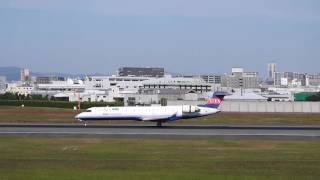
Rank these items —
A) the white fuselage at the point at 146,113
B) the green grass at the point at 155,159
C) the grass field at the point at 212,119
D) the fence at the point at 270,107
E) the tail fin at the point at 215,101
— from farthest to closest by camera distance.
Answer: the fence at the point at 270,107 < the grass field at the point at 212,119 < the tail fin at the point at 215,101 < the white fuselage at the point at 146,113 < the green grass at the point at 155,159

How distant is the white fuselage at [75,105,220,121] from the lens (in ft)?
213

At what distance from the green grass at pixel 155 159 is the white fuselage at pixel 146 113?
19.9 metres

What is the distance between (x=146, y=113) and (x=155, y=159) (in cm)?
3255

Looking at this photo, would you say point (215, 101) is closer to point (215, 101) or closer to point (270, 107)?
point (215, 101)

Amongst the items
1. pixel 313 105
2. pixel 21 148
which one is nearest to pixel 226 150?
pixel 21 148

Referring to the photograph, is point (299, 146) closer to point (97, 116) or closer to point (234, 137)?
point (234, 137)

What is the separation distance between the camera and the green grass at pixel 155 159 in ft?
85.9

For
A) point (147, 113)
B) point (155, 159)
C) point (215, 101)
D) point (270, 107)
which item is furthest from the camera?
point (270, 107)

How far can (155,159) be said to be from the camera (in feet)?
107

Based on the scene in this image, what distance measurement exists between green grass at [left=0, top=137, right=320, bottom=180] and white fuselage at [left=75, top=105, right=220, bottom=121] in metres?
19.9

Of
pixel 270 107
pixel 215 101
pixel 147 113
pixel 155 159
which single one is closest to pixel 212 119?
pixel 215 101

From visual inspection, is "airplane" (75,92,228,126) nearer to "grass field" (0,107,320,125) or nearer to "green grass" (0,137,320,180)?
"grass field" (0,107,320,125)

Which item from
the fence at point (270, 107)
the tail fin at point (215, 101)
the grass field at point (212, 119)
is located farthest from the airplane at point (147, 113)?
the fence at point (270, 107)

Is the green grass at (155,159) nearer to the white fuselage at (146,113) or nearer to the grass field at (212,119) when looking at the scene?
the white fuselage at (146,113)
